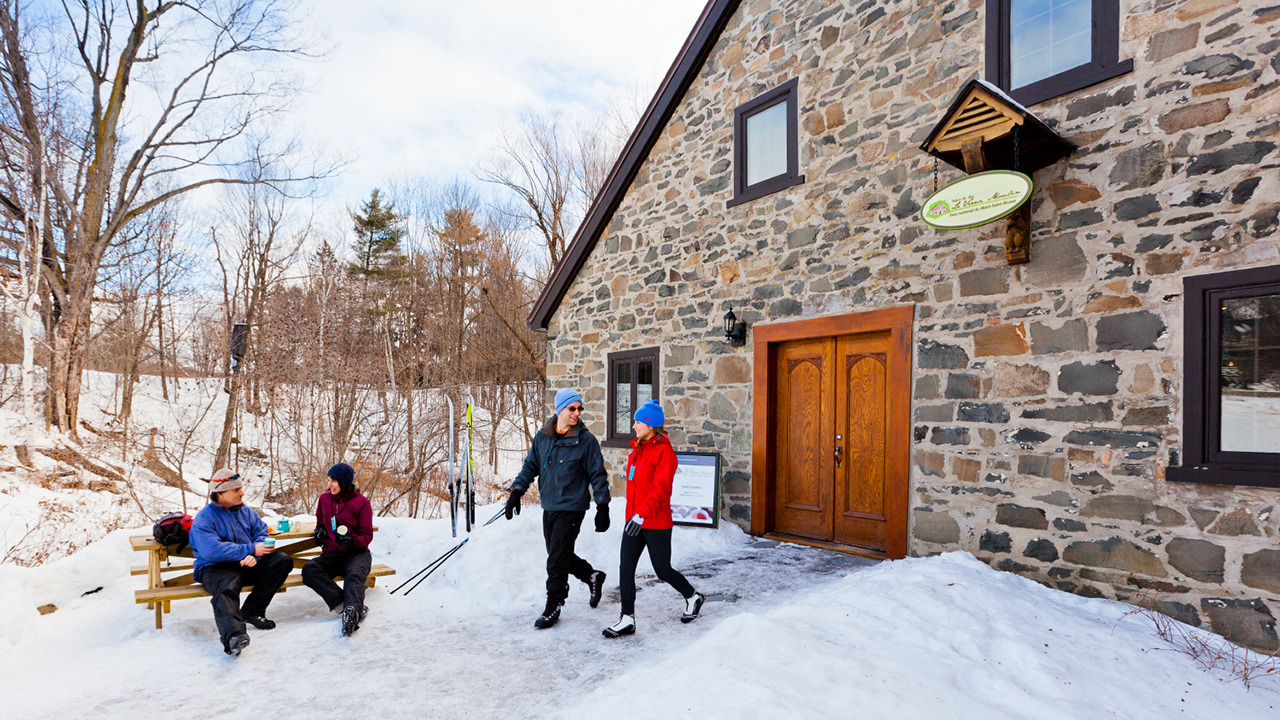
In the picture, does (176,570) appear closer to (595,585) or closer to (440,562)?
(440,562)

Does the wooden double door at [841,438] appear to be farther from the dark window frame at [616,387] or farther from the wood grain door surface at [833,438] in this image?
the dark window frame at [616,387]

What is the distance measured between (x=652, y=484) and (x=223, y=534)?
3.15m

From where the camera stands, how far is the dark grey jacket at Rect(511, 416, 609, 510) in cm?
475

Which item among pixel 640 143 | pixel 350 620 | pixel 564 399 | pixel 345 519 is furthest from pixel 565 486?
pixel 640 143

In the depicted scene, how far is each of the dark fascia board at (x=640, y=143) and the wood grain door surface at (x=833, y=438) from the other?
3.64 metres

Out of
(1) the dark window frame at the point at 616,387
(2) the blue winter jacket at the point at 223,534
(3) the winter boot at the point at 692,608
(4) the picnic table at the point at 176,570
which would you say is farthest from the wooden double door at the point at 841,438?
(2) the blue winter jacket at the point at 223,534

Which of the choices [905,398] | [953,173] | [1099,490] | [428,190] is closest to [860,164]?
[953,173]

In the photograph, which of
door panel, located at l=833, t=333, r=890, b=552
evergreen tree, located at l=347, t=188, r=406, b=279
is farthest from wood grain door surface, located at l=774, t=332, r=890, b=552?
evergreen tree, located at l=347, t=188, r=406, b=279

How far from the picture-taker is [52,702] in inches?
134

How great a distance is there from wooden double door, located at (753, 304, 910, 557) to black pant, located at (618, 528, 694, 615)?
2.39 metres

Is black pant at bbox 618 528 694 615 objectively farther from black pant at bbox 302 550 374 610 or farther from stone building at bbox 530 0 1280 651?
stone building at bbox 530 0 1280 651

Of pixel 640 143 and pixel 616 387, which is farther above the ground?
pixel 640 143

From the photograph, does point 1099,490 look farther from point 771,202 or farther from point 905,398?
point 771,202

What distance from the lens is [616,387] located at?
920 cm
